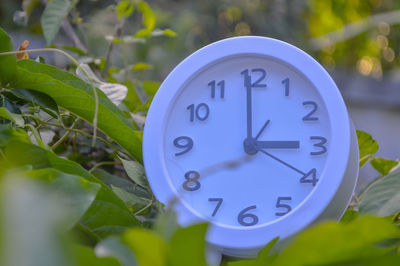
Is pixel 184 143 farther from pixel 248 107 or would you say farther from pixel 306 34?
pixel 306 34

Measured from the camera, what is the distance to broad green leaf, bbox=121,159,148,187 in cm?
48

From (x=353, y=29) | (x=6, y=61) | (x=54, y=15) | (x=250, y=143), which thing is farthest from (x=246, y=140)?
(x=353, y=29)

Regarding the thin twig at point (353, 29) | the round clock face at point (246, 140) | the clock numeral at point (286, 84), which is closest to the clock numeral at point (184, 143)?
the round clock face at point (246, 140)

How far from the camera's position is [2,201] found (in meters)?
0.20

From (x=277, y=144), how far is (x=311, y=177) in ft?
0.14

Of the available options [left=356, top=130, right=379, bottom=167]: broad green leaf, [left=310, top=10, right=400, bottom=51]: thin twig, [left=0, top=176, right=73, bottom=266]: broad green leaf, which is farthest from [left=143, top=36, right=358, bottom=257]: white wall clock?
[left=310, top=10, right=400, bottom=51]: thin twig

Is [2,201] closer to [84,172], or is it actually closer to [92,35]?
[84,172]

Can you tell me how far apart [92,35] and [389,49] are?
311 cm

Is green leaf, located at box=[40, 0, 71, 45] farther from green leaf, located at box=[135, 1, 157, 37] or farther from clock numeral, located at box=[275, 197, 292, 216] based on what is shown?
clock numeral, located at box=[275, 197, 292, 216]

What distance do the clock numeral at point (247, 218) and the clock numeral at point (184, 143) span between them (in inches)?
3.1

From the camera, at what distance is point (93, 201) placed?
0.37m

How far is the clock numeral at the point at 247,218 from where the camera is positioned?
454mm

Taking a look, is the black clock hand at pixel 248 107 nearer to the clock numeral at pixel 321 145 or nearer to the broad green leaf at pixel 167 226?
the clock numeral at pixel 321 145

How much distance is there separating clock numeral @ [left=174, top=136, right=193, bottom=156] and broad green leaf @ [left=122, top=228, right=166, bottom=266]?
0.25 m
